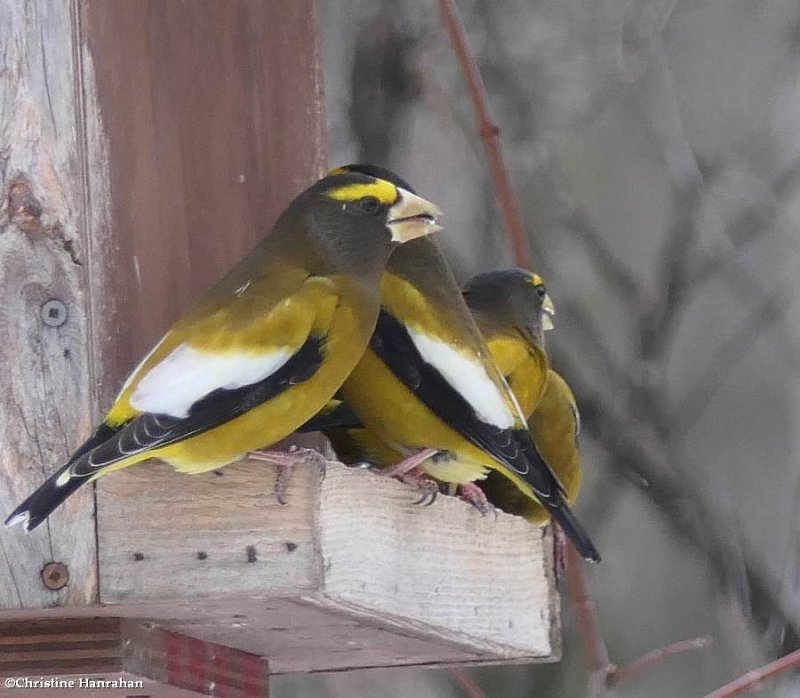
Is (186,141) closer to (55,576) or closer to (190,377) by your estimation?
(190,377)

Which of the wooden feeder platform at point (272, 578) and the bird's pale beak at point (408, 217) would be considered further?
the bird's pale beak at point (408, 217)

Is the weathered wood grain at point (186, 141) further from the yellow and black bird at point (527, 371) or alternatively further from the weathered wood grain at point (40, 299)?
the yellow and black bird at point (527, 371)

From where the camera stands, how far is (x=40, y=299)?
80.9 inches

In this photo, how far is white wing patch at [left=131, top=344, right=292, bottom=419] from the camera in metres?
1.95

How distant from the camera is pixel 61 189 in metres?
2.09

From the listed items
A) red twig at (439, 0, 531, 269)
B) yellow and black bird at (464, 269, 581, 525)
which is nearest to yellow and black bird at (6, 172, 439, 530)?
red twig at (439, 0, 531, 269)

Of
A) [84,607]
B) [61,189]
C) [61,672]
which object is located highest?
[61,189]

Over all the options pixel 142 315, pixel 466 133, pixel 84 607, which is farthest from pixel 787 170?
pixel 84 607

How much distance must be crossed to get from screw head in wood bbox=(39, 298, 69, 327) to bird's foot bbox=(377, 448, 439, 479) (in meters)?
0.46

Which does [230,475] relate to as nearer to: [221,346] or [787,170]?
[221,346]

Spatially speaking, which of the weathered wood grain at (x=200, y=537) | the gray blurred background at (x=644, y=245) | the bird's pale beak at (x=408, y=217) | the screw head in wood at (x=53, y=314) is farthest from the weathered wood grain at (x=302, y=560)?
the gray blurred background at (x=644, y=245)

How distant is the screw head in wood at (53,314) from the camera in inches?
80.7

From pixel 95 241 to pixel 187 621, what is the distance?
0.47 metres

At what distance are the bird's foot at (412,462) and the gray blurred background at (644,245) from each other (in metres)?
1.77
